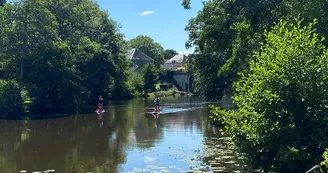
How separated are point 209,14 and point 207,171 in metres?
22.4

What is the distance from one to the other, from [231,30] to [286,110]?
69.3ft

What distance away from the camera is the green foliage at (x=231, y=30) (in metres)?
20.2

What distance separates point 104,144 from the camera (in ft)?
68.3

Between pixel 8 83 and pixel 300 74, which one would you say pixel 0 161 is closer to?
pixel 300 74

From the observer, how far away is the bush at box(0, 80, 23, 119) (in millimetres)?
35031

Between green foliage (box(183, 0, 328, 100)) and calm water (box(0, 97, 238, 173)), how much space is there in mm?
3547

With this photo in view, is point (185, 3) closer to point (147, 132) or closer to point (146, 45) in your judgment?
point (147, 132)

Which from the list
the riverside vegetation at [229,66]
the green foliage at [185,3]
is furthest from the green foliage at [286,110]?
the green foliage at [185,3]

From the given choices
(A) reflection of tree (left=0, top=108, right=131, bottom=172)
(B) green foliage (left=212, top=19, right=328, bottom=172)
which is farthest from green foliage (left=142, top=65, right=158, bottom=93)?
(B) green foliage (left=212, top=19, right=328, bottom=172)

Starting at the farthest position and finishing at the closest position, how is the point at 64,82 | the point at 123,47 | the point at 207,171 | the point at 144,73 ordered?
the point at 144,73 < the point at 123,47 < the point at 64,82 < the point at 207,171

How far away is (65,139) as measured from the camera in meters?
23.0

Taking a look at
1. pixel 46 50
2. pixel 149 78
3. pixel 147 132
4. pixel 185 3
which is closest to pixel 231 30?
pixel 185 3

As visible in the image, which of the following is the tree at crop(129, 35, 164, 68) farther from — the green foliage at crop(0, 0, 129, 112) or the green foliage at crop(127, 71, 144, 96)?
the green foliage at crop(0, 0, 129, 112)

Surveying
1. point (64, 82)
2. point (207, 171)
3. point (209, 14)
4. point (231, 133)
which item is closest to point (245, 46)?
point (209, 14)
